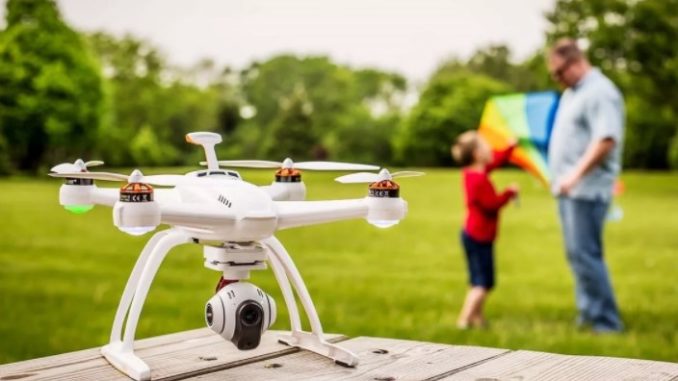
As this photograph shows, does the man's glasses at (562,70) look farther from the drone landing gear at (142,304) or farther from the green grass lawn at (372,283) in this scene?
the drone landing gear at (142,304)

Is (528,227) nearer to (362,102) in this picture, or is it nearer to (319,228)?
(319,228)

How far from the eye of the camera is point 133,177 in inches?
49.6

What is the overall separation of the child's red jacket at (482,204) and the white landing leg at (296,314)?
255 centimetres

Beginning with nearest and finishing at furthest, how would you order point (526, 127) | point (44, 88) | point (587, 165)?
point (587, 165)
point (526, 127)
point (44, 88)

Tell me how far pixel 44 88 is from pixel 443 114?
40.1 ft

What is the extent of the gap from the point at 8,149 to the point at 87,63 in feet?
17.9

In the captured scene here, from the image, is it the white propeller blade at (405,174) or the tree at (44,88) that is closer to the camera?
the white propeller blade at (405,174)

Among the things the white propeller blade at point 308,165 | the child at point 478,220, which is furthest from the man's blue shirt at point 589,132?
the white propeller blade at point 308,165

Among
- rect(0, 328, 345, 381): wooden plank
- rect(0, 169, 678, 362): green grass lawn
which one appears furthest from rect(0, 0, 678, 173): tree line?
rect(0, 328, 345, 381): wooden plank

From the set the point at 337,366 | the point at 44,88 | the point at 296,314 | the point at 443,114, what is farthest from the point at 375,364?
the point at 443,114

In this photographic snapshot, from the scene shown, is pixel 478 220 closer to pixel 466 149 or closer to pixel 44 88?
pixel 466 149

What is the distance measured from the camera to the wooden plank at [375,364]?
1562 millimetres

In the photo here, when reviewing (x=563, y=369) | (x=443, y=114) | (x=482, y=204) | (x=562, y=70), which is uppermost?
(x=443, y=114)

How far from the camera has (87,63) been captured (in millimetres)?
18656
